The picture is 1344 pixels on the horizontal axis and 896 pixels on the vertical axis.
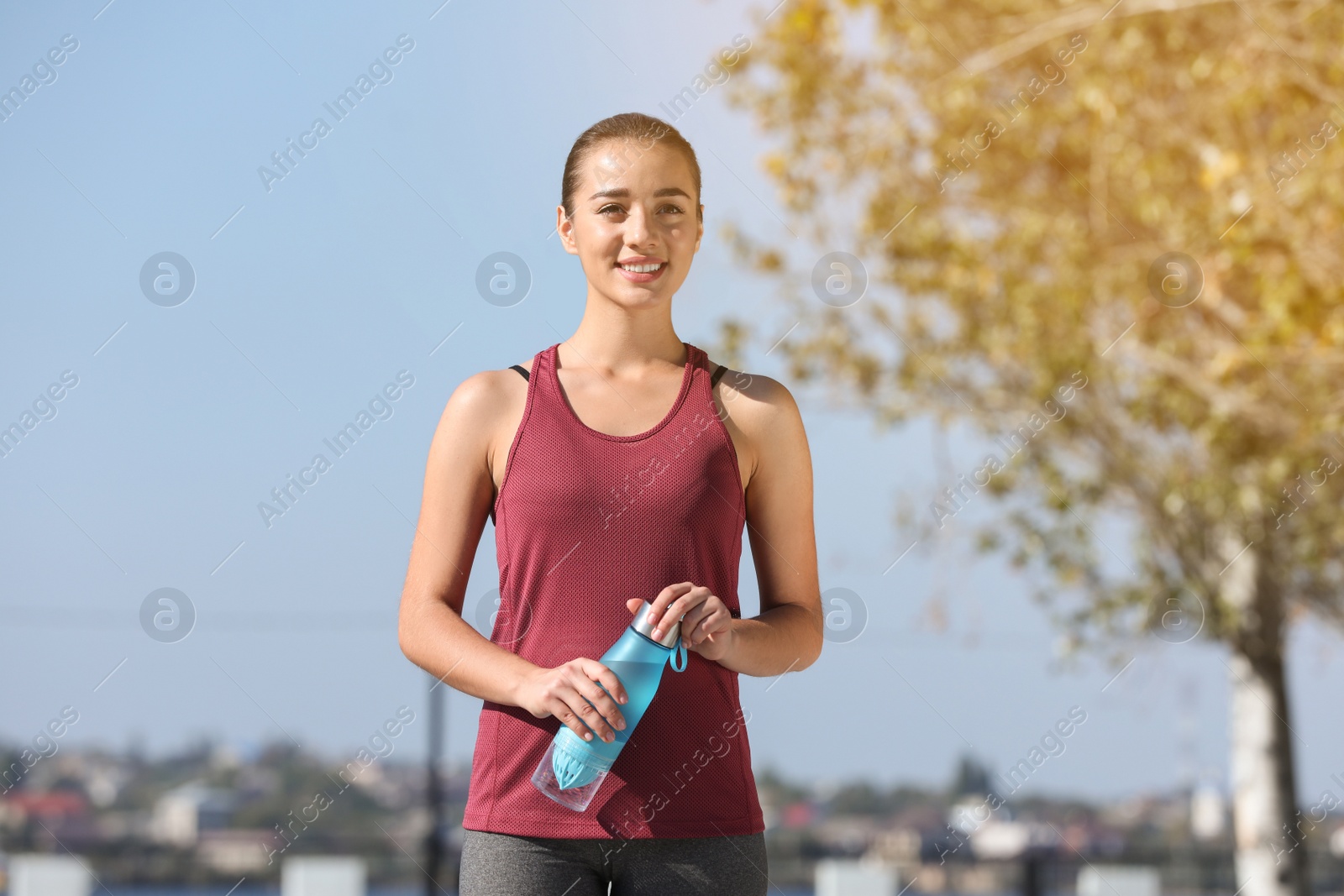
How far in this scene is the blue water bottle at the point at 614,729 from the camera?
1604mm

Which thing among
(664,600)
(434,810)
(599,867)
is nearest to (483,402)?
(664,600)

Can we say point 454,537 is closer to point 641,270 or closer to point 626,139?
point 641,270

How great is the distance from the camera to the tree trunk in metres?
8.14

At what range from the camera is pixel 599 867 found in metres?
1.66

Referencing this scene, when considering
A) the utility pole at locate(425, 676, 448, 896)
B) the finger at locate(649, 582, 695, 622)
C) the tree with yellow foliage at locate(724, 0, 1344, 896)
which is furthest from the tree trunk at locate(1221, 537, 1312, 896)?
the finger at locate(649, 582, 695, 622)

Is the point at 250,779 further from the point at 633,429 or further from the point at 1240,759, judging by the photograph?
the point at 633,429

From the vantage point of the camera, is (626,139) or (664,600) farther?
(626,139)

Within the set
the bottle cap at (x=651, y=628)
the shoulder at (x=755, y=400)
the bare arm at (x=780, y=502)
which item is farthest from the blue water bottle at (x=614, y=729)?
the shoulder at (x=755, y=400)

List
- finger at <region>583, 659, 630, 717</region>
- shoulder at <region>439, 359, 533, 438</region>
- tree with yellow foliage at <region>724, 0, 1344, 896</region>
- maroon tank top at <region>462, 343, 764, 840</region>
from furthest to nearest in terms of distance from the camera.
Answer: tree with yellow foliage at <region>724, 0, 1344, 896</region>
shoulder at <region>439, 359, 533, 438</region>
maroon tank top at <region>462, 343, 764, 840</region>
finger at <region>583, 659, 630, 717</region>

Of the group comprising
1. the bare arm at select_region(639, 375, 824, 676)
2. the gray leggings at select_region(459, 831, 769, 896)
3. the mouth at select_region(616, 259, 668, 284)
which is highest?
the mouth at select_region(616, 259, 668, 284)

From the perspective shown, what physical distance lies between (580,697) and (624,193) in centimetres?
68

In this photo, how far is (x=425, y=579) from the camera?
1773 mm

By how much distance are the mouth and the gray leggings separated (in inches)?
28.8

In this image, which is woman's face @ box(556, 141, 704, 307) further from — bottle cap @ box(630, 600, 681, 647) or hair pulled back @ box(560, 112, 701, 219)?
bottle cap @ box(630, 600, 681, 647)
